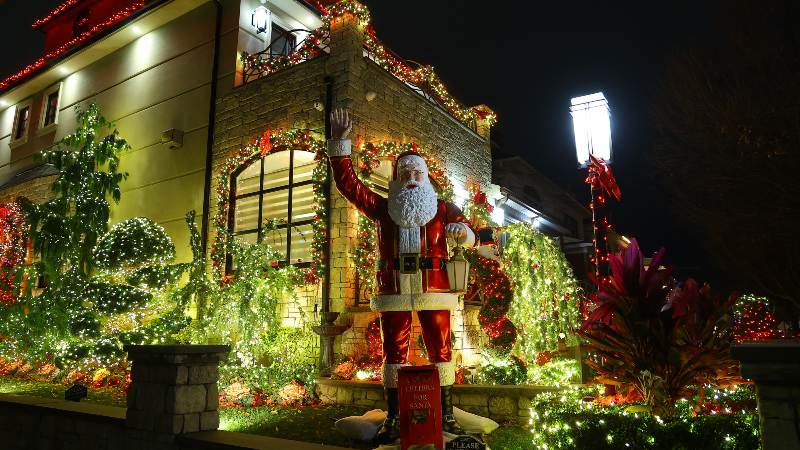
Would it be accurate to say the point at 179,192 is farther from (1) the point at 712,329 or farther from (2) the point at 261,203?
(1) the point at 712,329

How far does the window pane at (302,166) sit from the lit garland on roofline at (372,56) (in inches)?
59.9

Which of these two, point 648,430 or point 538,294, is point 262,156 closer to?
point 538,294

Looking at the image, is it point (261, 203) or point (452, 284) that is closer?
point (452, 284)

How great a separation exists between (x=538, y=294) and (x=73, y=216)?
320 inches

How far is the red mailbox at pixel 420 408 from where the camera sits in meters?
3.74

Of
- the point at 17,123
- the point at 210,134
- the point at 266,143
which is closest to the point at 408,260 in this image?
the point at 266,143

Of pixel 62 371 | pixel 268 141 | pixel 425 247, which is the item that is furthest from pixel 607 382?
pixel 62 371

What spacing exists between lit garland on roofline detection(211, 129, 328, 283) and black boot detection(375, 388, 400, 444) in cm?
358

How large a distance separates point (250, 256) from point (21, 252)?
834cm

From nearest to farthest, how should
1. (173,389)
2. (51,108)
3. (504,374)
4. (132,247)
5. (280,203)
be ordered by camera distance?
(173,389)
(504,374)
(132,247)
(280,203)
(51,108)

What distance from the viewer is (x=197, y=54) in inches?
430

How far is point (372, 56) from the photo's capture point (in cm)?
923

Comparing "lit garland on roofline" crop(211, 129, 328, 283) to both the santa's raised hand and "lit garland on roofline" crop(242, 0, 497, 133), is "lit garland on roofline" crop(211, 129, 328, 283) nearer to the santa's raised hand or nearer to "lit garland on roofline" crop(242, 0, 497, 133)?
"lit garland on roofline" crop(242, 0, 497, 133)

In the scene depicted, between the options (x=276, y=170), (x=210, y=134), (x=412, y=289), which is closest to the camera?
(x=412, y=289)
